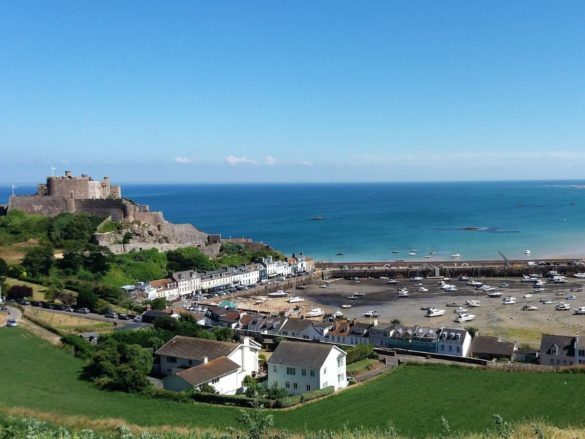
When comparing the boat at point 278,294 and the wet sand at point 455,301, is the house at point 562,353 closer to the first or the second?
the wet sand at point 455,301

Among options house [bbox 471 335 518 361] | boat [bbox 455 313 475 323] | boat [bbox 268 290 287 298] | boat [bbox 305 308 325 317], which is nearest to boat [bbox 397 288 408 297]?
boat [bbox 305 308 325 317]

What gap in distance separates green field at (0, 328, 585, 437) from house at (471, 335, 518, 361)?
372 centimetres

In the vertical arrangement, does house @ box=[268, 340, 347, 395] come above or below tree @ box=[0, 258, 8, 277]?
below

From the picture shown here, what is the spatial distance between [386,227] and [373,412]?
8266 centimetres

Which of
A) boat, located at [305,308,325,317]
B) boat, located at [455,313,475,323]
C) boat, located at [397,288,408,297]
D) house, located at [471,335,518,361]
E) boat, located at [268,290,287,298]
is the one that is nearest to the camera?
house, located at [471,335,518,361]

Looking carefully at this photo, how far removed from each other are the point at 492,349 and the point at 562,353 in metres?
3.12

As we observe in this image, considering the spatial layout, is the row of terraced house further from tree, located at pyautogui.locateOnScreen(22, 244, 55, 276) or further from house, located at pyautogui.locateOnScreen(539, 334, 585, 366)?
house, located at pyautogui.locateOnScreen(539, 334, 585, 366)

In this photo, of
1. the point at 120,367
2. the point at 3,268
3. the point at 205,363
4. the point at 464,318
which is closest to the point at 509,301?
the point at 464,318

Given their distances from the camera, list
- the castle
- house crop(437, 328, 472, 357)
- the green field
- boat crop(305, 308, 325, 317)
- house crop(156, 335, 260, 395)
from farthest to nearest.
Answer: the castle
boat crop(305, 308, 325, 317)
house crop(437, 328, 472, 357)
house crop(156, 335, 260, 395)
the green field

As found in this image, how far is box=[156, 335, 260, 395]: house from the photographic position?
73.1ft

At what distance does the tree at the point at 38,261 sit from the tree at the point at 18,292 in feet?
16.2

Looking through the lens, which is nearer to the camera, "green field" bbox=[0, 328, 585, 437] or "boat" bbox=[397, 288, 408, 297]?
"green field" bbox=[0, 328, 585, 437]

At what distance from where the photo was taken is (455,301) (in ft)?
149

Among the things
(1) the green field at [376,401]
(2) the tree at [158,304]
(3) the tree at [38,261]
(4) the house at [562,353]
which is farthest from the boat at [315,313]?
(3) the tree at [38,261]
